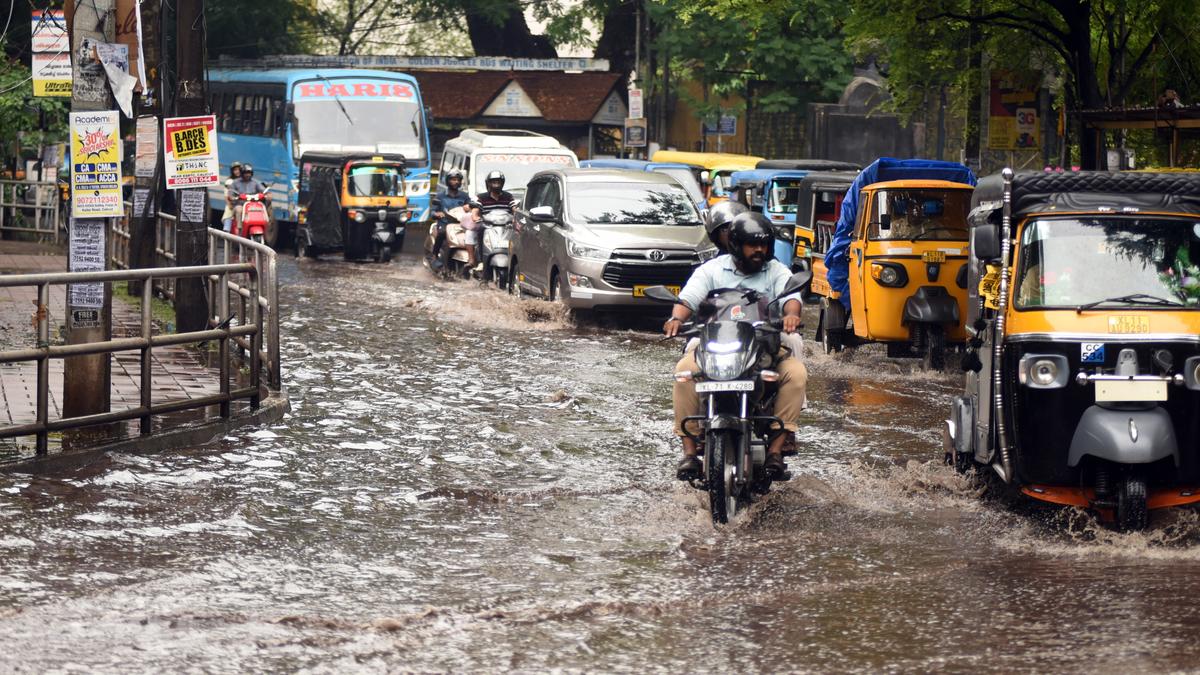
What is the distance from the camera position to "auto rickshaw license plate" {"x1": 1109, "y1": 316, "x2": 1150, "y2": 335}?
8297 millimetres

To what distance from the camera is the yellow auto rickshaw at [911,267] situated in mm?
15422

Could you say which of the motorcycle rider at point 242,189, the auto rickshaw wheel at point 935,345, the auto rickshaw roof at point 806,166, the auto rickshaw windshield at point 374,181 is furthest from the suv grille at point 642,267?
the auto rickshaw windshield at point 374,181

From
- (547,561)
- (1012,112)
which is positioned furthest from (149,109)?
(1012,112)

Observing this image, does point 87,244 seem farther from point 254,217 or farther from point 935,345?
point 254,217

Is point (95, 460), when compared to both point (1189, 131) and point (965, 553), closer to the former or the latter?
point (965, 553)

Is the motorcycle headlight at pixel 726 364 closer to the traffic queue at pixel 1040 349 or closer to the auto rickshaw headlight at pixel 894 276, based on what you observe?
the traffic queue at pixel 1040 349

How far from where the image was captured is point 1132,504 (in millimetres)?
8094

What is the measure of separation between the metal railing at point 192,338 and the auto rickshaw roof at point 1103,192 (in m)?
4.99

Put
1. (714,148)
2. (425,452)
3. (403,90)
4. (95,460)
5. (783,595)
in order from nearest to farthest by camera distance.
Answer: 1. (783,595)
2. (95,460)
3. (425,452)
4. (403,90)
5. (714,148)

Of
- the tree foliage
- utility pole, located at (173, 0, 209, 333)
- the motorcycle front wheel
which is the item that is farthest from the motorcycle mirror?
the tree foliage

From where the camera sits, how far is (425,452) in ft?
35.3

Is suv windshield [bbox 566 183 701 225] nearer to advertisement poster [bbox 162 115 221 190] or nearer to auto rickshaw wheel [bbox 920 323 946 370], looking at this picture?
auto rickshaw wheel [bbox 920 323 946 370]

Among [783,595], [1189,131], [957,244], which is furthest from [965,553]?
[1189,131]

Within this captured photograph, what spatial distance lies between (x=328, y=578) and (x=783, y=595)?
189cm
